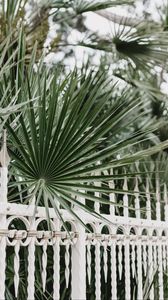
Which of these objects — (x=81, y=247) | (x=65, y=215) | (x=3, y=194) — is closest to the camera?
(x=3, y=194)

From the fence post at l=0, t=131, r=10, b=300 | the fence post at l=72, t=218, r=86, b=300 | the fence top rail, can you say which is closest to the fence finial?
the fence post at l=0, t=131, r=10, b=300

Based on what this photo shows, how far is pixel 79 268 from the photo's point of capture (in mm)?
3391

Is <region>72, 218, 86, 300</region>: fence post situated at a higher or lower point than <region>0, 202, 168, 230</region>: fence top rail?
lower

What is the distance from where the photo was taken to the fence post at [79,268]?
3.38 m

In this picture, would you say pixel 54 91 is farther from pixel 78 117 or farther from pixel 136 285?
pixel 136 285

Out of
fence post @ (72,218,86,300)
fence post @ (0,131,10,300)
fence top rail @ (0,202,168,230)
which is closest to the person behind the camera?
fence post @ (0,131,10,300)

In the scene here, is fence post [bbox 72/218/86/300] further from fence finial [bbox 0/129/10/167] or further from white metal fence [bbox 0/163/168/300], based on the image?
Answer: fence finial [bbox 0/129/10/167]

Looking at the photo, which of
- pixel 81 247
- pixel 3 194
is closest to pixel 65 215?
pixel 81 247

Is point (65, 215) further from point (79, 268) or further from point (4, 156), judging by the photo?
point (4, 156)

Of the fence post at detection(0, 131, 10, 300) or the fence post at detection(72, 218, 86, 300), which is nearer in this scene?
the fence post at detection(0, 131, 10, 300)

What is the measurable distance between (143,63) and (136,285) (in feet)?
7.57

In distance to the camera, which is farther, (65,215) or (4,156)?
(65,215)

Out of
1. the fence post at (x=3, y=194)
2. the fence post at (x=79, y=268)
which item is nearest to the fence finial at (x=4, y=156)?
Answer: the fence post at (x=3, y=194)

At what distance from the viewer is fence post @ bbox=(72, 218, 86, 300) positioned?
11.1 ft
